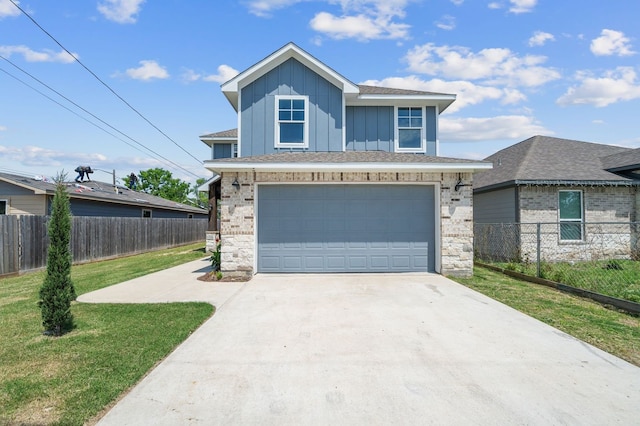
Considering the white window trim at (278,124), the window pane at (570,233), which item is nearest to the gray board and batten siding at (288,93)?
the white window trim at (278,124)

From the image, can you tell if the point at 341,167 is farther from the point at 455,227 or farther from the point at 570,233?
the point at 570,233

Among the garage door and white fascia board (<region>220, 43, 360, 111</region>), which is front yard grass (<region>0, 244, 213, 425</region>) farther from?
white fascia board (<region>220, 43, 360, 111</region>)

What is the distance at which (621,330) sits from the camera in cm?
498

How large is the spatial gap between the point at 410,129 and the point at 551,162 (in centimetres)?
658

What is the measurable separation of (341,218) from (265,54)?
233 inches

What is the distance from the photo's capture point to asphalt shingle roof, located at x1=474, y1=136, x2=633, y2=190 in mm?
12530

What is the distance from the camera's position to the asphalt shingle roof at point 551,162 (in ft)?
41.1

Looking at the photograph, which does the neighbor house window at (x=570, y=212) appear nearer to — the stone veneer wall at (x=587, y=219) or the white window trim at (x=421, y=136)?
the stone veneer wall at (x=587, y=219)

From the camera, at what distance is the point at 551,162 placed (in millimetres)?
13672

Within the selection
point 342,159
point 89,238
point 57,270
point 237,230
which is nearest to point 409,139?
point 342,159

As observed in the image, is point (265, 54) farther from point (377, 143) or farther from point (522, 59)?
point (522, 59)

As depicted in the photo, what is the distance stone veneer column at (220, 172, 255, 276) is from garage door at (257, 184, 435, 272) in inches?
16.1

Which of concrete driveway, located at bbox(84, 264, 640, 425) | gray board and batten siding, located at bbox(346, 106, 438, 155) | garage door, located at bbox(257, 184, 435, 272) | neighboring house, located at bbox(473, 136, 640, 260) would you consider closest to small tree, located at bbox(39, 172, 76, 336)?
concrete driveway, located at bbox(84, 264, 640, 425)

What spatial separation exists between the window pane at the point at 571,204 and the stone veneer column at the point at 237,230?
11.5m
